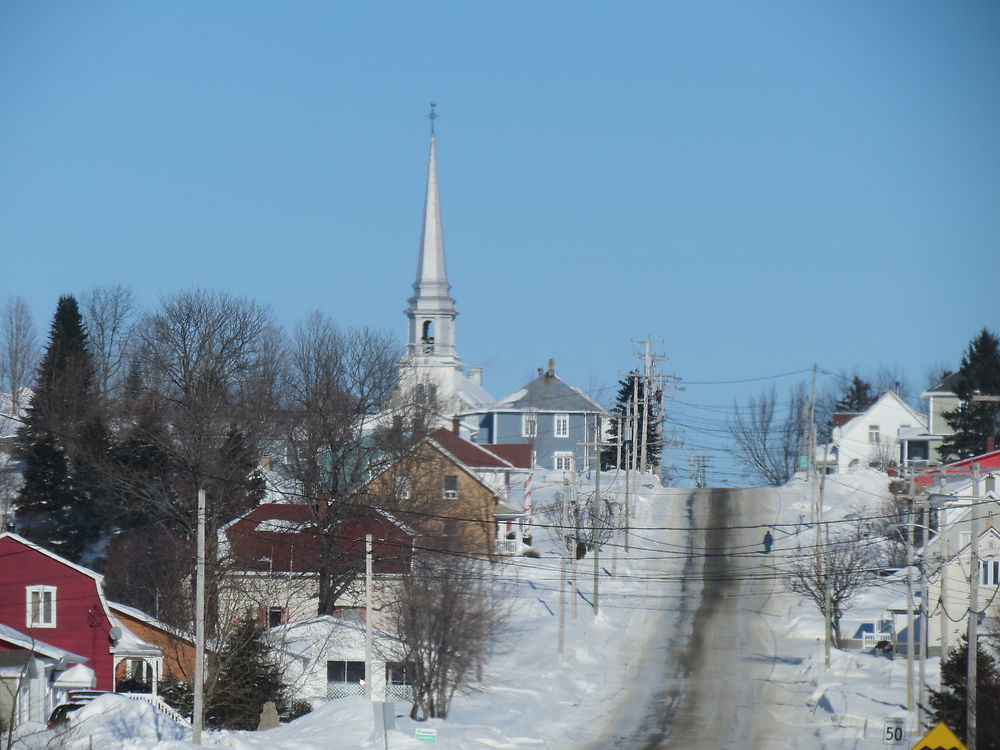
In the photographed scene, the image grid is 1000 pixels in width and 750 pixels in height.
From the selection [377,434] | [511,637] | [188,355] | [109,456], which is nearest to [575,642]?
[511,637]

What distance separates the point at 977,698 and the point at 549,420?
80.0 meters

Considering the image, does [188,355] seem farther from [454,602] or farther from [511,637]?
[454,602]

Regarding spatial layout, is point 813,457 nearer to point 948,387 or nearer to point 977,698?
point 948,387

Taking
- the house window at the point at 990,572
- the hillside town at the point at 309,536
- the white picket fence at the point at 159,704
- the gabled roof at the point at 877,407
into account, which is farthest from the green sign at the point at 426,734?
the gabled roof at the point at 877,407

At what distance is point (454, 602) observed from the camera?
41.2 metres

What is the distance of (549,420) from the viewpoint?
108 meters

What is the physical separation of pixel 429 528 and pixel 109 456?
1300 centimetres

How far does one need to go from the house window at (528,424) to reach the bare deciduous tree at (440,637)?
62.8 meters

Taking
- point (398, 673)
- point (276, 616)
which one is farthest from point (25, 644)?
point (276, 616)

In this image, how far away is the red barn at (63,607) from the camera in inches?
1617

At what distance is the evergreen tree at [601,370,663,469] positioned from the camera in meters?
92.8

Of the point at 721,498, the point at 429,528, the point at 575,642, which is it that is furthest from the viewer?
the point at 721,498

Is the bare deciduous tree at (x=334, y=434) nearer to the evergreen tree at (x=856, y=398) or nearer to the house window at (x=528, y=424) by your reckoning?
the house window at (x=528, y=424)

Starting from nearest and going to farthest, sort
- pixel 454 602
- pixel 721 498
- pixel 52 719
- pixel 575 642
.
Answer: pixel 52 719 < pixel 454 602 < pixel 575 642 < pixel 721 498
